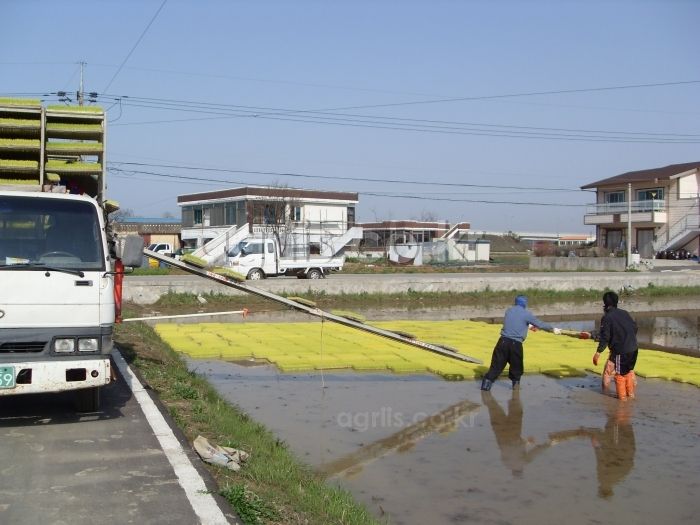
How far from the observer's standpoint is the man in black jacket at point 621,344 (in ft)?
32.5

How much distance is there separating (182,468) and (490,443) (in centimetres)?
365

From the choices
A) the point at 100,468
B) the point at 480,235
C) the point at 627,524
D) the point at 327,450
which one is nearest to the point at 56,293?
the point at 100,468

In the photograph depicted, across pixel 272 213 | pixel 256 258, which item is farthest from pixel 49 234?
pixel 272 213

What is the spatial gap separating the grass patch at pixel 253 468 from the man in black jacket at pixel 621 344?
5.11 metres

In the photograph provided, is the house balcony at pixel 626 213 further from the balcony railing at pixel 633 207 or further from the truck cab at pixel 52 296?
the truck cab at pixel 52 296

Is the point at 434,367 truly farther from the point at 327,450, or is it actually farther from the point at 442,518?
the point at 442,518

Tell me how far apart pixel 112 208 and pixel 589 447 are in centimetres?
630

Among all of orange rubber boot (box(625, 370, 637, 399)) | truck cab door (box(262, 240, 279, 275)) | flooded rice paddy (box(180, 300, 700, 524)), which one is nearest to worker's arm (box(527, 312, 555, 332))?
flooded rice paddy (box(180, 300, 700, 524))

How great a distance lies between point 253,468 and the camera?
5.77 m

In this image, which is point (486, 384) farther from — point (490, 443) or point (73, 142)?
point (73, 142)

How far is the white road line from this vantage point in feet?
15.4

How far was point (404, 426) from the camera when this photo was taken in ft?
27.9

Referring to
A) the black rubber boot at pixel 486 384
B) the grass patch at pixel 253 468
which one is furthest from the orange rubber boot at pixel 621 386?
the grass patch at pixel 253 468

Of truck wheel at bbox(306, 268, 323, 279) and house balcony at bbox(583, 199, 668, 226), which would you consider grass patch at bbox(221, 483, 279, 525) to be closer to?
truck wheel at bbox(306, 268, 323, 279)
